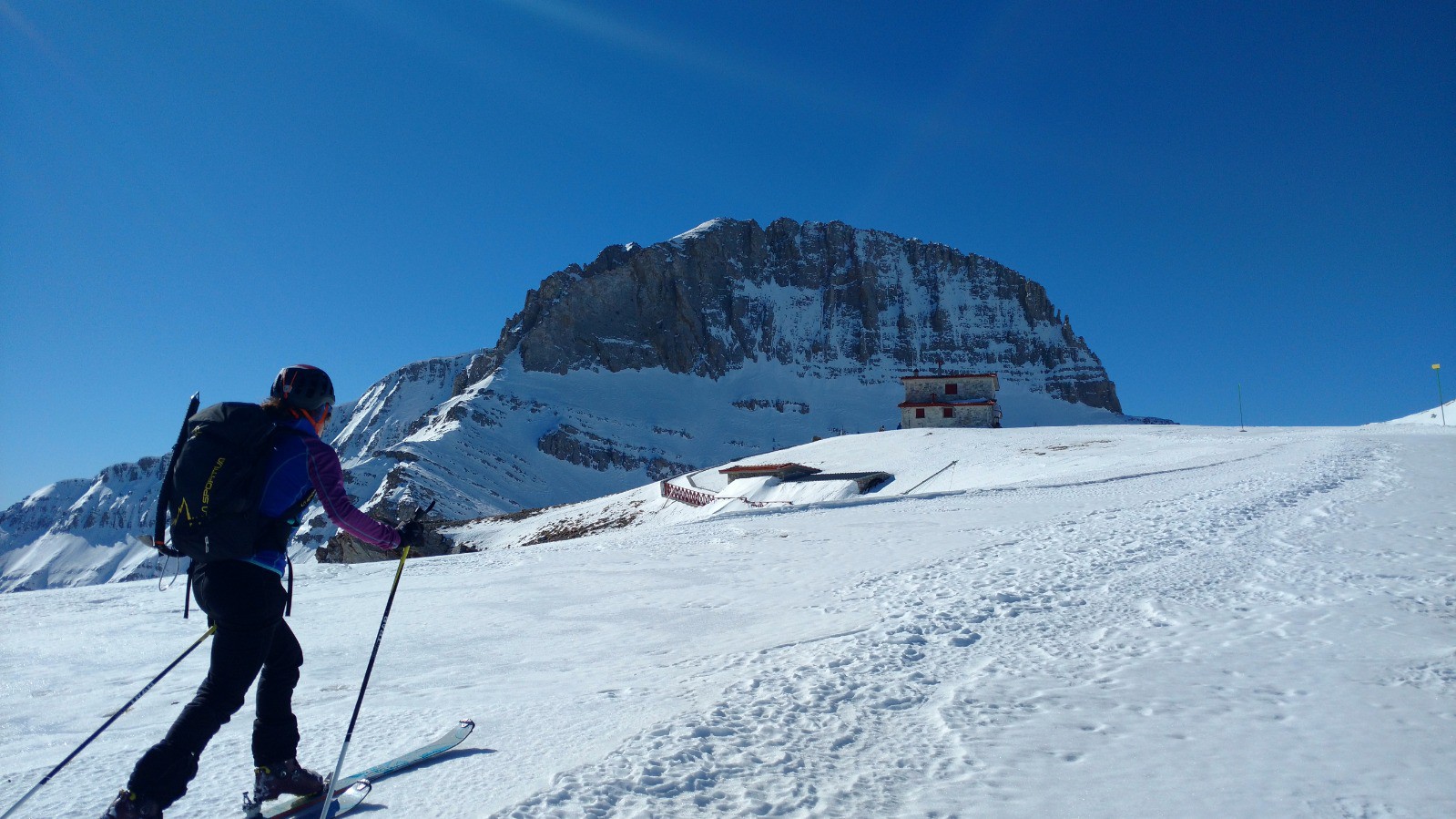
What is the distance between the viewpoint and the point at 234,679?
3814 mm

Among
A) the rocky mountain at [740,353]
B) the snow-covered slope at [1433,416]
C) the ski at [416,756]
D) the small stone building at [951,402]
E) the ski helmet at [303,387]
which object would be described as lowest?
the ski at [416,756]

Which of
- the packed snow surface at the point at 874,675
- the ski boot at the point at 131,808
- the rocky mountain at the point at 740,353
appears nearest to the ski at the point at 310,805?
the packed snow surface at the point at 874,675

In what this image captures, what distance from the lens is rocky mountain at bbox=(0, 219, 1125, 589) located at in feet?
450

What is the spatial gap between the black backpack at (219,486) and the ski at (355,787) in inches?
49.5

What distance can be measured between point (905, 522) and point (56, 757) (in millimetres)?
12704

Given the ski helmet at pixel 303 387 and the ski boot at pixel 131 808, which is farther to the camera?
the ski helmet at pixel 303 387

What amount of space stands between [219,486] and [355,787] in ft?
5.37

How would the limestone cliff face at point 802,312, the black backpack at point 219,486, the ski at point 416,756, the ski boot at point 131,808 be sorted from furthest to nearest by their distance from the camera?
the limestone cliff face at point 802,312, the ski at point 416,756, the black backpack at point 219,486, the ski boot at point 131,808

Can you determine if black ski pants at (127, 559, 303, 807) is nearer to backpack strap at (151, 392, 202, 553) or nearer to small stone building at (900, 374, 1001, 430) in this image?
backpack strap at (151, 392, 202, 553)

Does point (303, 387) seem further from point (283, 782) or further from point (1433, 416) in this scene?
point (1433, 416)

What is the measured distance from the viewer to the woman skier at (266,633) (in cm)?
360

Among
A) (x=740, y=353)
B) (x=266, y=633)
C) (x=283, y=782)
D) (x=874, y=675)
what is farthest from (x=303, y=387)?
(x=740, y=353)

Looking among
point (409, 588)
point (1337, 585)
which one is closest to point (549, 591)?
point (409, 588)

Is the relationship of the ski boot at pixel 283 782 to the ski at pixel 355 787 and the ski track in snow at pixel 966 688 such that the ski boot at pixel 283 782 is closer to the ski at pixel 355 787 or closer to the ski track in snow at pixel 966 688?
the ski at pixel 355 787
